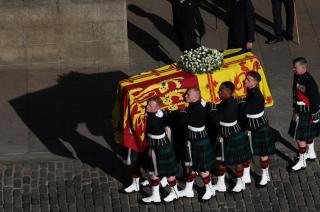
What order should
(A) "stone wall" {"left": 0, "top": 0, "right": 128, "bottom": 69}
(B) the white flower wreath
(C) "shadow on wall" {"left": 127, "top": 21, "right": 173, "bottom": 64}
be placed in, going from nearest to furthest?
1. (B) the white flower wreath
2. (A) "stone wall" {"left": 0, "top": 0, "right": 128, "bottom": 69}
3. (C) "shadow on wall" {"left": 127, "top": 21, "right": 173, "bottom": 64}

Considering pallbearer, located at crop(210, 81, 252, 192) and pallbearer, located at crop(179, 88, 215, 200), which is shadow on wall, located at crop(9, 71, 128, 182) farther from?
pallbearer, located at crop(210, 81, 252, 192)

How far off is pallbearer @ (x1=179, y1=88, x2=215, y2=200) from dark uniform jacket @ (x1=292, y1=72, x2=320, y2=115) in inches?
57.0

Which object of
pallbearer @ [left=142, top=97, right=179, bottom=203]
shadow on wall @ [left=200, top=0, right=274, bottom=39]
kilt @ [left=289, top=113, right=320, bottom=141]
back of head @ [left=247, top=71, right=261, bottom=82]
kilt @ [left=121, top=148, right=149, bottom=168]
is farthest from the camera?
shadow on wall @ [left=200, top=0, right=274, bottom=39]

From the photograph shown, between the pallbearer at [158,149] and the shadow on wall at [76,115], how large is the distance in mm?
1125

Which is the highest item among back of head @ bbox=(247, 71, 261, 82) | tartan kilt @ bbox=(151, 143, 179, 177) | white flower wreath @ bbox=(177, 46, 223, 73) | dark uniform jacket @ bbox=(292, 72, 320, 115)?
white flower wreath @ bbox=(177, 46, 223, 73)

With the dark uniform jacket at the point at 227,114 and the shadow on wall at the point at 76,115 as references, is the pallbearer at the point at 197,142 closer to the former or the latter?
Result: the dark uniform jacket at the point at 227,114

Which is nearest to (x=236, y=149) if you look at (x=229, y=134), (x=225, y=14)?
(x=229, y=134)

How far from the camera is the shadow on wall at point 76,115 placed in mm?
12352

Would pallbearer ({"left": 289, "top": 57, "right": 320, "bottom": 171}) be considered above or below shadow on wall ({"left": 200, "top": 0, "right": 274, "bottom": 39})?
below

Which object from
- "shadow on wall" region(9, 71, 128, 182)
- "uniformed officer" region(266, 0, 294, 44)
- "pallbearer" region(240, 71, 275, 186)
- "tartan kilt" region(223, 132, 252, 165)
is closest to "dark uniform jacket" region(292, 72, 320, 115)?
"pallbearer" region(240, 71, 275, 186)

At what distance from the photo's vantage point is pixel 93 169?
39.5 feet

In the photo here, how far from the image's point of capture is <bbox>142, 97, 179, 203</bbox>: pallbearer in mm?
10469

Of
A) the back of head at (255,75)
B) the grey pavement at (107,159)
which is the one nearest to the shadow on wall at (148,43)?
the grey pavement at (107,159)

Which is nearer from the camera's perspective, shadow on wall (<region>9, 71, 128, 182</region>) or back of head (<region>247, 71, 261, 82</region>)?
back of head (<region>247, 71, 261, 82</region>)
